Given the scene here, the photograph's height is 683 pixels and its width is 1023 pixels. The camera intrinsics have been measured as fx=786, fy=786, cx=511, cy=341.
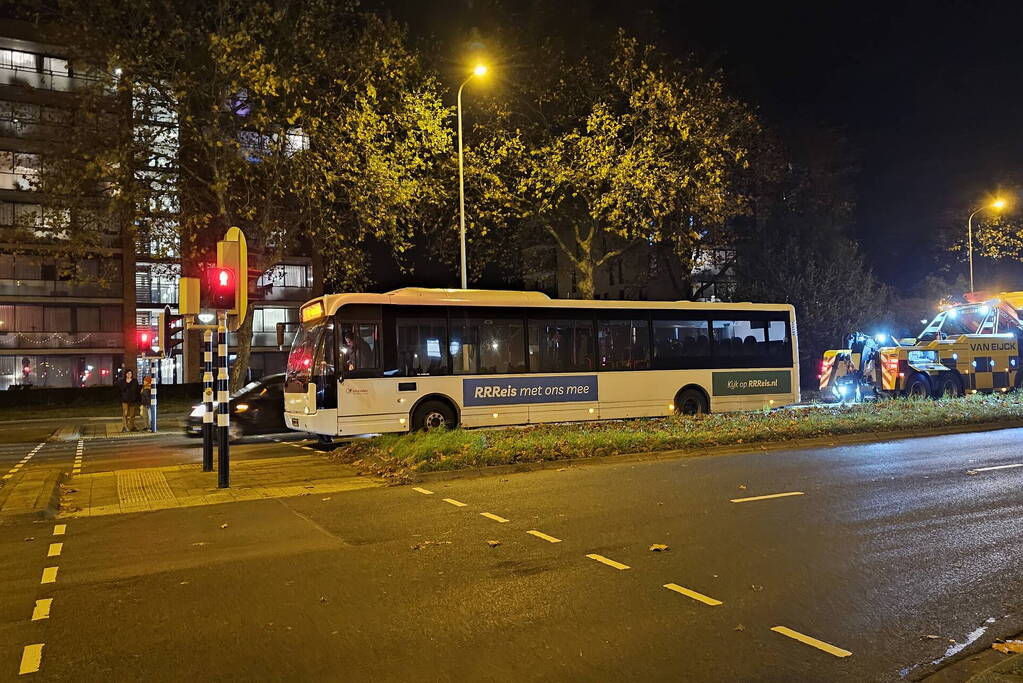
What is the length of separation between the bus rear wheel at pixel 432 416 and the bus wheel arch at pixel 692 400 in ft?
19.8

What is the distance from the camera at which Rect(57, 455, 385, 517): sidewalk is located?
33.0 feet

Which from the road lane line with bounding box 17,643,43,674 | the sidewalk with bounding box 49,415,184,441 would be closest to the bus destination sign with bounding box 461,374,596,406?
the sidewalk with bounding box 49,415,184,441

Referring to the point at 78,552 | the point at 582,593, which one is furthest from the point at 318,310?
the point at 582,593

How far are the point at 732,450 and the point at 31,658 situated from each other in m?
11.3

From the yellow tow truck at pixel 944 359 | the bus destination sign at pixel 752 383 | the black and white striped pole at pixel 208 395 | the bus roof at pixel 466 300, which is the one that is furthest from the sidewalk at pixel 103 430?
the yellow tow truck at pixel 944 359

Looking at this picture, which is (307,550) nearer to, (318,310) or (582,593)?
(582,593)

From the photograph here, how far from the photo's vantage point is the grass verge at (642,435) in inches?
485

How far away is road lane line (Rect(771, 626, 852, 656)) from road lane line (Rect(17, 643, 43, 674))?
14.8ft

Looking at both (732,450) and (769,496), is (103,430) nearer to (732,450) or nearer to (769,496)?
(732,450)

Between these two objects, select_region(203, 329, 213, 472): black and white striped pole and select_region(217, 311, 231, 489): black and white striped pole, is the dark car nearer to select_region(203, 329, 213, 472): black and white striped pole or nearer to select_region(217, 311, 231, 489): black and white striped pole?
select_region(203, 329, 213, 472): black and white striped pole

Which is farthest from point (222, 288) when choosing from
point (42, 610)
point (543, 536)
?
point (543, 536)

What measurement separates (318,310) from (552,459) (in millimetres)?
6314

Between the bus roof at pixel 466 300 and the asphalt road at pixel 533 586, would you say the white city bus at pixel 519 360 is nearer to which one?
the bus roof at pixel 466 300

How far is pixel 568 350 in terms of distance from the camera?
18.1m
